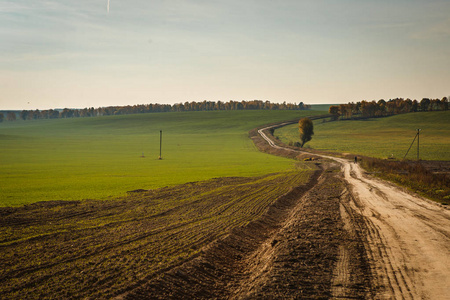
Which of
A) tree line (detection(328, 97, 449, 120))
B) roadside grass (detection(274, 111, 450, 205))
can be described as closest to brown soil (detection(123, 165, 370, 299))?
roadside grass (detection(274, 111, 450, 205))

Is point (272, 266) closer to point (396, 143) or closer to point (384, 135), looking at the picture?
point (396, 143)

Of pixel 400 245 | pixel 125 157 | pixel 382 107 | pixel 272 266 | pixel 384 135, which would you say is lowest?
pixel 125 157

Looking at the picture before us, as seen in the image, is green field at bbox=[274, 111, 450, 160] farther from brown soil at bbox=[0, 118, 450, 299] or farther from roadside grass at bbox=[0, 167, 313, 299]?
roadside grass at bbox=[0, 167, 313, 299]

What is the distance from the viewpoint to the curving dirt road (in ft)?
37.0

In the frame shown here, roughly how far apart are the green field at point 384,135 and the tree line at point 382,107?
15714 millimetres

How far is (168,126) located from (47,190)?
474 feet

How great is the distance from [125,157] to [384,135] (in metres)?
84.9

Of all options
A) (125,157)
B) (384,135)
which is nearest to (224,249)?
(125,157)

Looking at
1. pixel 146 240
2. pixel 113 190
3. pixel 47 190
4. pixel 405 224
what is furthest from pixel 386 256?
pixel 47 190

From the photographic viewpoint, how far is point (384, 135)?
12000cm

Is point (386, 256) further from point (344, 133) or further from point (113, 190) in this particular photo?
point (344, 133)

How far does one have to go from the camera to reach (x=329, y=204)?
25719mm

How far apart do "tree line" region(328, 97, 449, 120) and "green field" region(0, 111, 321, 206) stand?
25332 millimetres

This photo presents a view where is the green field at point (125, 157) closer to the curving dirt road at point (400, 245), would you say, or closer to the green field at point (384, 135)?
the curving dirt road at point (400, 245)
